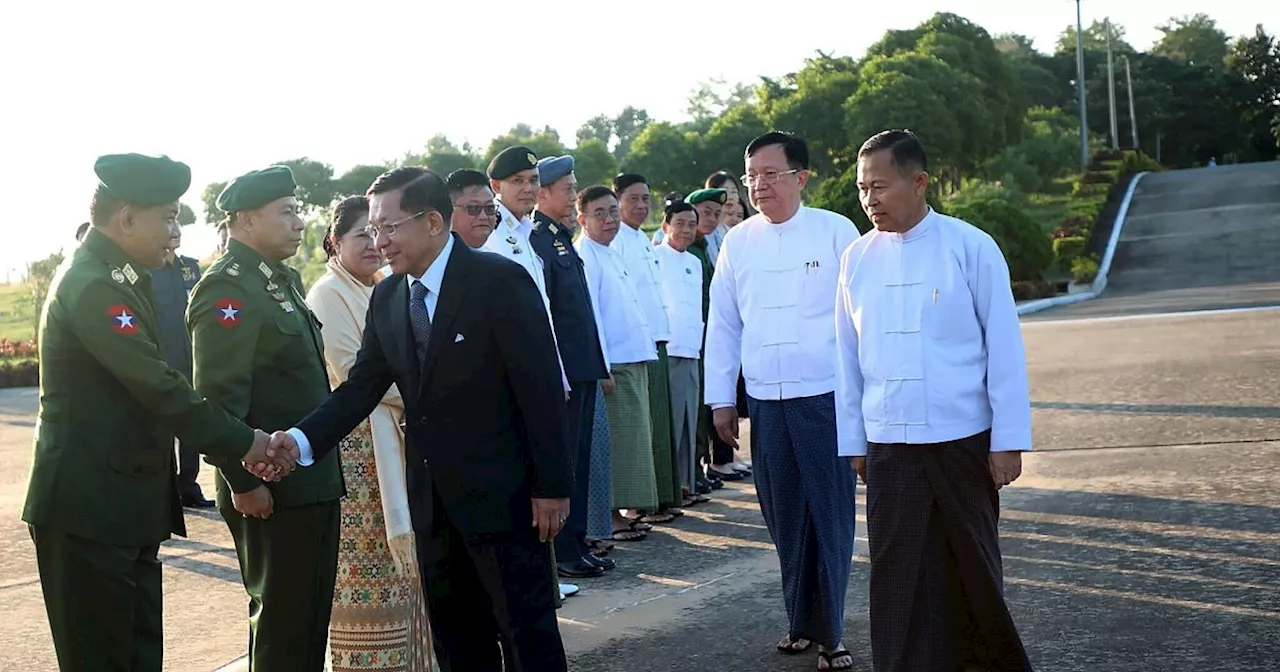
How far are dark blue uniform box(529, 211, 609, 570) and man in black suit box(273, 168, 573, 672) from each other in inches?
126

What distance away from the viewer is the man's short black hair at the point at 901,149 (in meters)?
4.88

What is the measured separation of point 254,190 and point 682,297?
5.28 metres

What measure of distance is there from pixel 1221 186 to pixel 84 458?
1991 inches

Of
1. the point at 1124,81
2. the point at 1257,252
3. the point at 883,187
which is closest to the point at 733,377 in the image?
the point at 883,187

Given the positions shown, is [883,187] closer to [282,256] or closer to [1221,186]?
[282,256]

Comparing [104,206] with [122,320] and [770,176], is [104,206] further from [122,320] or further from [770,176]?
[770,176]

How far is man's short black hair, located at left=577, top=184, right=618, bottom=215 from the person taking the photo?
856 cm

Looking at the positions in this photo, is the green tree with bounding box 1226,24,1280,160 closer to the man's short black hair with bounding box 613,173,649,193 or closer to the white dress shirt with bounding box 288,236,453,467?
the man's short black hair with bounding box 613,173,649,193

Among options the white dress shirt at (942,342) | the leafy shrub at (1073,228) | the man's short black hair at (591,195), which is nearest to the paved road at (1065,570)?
the white dress shirt at (942,342)

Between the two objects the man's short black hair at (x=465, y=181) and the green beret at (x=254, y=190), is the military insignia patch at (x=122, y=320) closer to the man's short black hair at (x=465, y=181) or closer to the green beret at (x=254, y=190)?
the green beret at (x=254, y=190)

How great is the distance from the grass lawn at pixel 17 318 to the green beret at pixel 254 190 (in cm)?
2398

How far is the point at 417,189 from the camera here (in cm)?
446

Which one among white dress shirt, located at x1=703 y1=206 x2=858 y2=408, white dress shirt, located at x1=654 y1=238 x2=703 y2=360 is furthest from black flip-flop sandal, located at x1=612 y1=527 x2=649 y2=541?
white dress shirt, located at x1=703 y1=206 x2=858 y2=408

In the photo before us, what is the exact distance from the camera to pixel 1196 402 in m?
12.2
